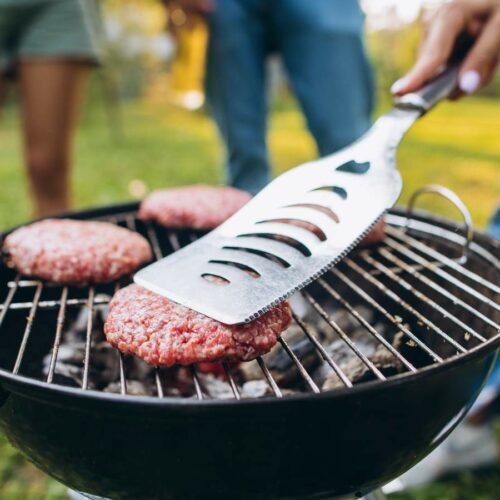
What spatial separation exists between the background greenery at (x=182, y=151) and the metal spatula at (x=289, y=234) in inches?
56.2

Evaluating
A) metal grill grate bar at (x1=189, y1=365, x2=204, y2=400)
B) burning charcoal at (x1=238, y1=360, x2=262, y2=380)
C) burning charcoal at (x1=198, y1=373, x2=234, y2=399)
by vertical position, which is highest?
metal grill grate bar at (x1=189, y1=365, x2=204, y2=400)

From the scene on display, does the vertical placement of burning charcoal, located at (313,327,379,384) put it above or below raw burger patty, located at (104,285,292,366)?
below

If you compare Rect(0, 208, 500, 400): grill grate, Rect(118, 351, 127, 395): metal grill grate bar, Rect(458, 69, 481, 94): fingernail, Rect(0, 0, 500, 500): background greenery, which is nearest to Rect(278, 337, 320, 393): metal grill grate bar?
Rect(0, 208, 500, 400): grill grate

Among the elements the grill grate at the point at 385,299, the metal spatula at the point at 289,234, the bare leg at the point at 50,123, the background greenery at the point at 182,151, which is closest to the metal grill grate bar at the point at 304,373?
the metal spatula at the point at 289,234

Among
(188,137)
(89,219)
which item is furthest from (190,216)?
(188,137)

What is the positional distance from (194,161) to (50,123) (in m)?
4.92

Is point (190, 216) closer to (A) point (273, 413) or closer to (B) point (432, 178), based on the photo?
(A) point (273, 413)

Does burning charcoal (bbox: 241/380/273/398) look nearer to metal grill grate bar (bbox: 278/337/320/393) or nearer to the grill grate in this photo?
the grill grate

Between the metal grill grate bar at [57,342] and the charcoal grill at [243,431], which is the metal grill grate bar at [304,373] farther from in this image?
the metal grill grate bar at [57,342]

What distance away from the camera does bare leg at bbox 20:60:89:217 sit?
2.98 m

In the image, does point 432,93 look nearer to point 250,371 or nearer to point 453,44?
point 453,44

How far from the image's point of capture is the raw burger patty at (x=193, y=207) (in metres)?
1.96

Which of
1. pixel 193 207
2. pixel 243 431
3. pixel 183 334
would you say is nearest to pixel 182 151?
pixel 193 207

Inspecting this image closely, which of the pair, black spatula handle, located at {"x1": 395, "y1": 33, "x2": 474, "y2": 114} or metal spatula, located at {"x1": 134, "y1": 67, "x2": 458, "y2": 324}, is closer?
metal spatula, located at {"x1": 134, "y1": 67, "x2": 458, "y2": 324}
